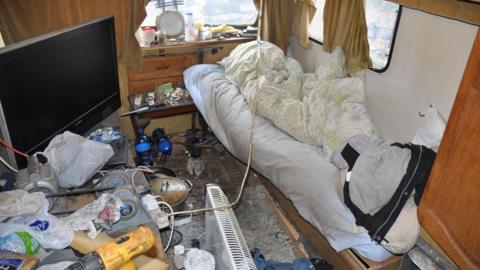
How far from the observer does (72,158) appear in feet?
5.02

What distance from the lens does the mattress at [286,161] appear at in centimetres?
155

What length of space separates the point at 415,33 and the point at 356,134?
64 cm

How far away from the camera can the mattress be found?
1.55 metres

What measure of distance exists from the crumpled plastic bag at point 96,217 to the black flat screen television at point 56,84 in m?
0.45

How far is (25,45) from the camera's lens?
4.38 feet

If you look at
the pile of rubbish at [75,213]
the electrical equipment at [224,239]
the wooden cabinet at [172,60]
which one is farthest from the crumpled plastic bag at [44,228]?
the wooden cabinet at [172,60]

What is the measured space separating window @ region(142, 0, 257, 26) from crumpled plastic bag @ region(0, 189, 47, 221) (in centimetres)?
209

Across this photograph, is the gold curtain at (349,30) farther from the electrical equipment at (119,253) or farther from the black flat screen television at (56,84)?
the electrical equipment at (119,253)

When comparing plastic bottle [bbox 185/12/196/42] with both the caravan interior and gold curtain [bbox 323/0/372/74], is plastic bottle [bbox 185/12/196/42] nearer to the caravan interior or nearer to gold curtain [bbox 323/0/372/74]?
the caravan interior

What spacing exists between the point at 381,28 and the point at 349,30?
0.21 meters

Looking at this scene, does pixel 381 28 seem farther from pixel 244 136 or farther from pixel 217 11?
pixel 217 11

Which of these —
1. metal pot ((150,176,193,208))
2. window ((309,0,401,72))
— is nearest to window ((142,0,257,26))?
window ((309,0,401,72))

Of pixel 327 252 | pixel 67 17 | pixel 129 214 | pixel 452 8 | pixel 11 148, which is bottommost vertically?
pixel 327 252

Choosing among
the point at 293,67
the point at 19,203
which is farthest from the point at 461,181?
the point at 293,67
